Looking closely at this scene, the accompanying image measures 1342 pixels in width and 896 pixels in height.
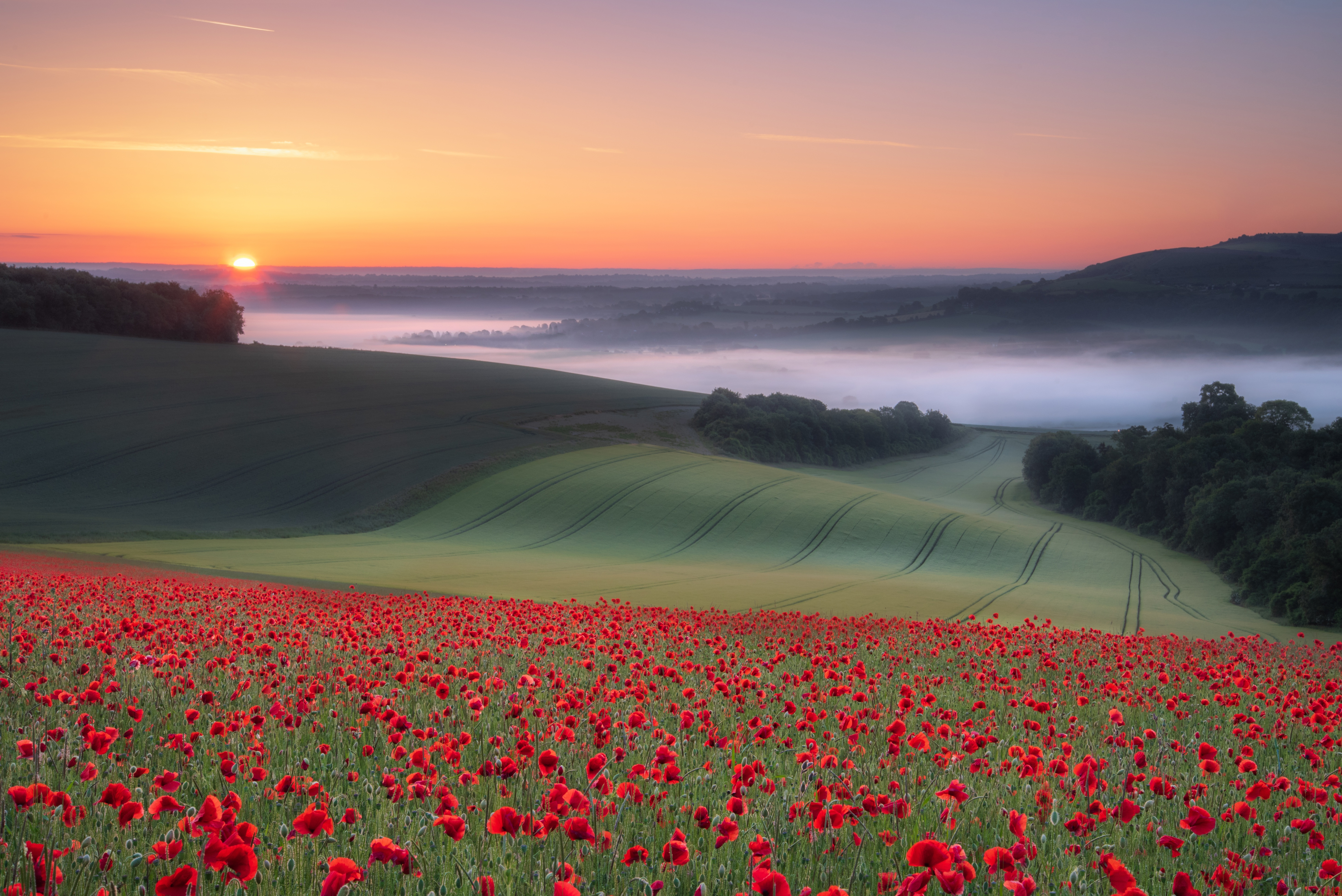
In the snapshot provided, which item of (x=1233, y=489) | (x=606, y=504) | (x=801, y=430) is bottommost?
(x=606, y=504)

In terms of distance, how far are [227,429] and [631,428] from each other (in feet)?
90.9

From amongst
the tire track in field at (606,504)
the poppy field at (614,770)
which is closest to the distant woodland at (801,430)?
the tire track in field at (606,504)

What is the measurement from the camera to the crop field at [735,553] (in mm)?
29234

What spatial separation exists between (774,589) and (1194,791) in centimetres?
2574

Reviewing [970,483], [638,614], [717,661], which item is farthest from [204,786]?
[970,483]

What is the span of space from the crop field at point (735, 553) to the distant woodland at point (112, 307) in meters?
43.2

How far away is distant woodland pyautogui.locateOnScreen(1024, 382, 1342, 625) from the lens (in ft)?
123

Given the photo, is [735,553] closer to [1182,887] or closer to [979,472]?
[1182,887]

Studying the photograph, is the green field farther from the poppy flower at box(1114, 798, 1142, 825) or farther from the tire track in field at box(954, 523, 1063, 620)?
the poppy flower at box(1114, 798, 1142, 825)

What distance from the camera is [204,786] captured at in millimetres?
4711

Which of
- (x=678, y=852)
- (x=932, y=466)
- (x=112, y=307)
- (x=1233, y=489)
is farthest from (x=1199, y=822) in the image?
(x=932, y=466)

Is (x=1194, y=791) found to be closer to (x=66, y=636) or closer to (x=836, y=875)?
(x=836, y=875)

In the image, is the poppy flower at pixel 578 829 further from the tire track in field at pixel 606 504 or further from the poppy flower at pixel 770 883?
the tire track in field at pixel 606 504

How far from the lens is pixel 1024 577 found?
40.5 meters
